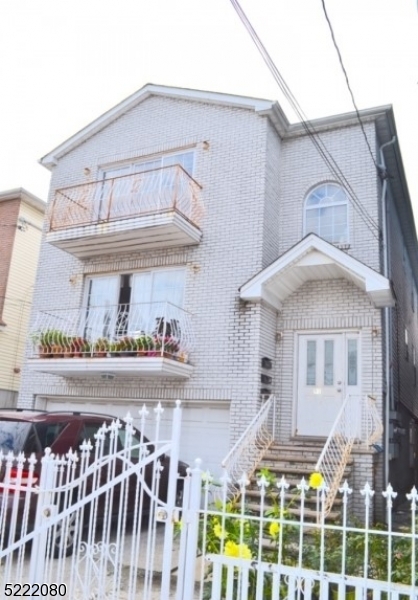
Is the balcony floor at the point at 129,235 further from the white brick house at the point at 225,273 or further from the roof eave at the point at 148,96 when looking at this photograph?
the roof eave at the point at 148,96

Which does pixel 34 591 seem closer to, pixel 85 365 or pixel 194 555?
pixel 194 555

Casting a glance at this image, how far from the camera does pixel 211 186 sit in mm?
11008

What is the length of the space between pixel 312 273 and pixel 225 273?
68.1 inches

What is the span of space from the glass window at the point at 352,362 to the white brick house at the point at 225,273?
3 cm

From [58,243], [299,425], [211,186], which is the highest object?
[211,186]

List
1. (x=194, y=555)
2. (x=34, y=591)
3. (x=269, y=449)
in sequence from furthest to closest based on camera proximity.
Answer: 1. (x=269, y=449)
2. (x=34, y=591)
3. (x=194, y=555)

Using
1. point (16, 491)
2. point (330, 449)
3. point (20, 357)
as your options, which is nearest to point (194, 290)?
point (330, 449)

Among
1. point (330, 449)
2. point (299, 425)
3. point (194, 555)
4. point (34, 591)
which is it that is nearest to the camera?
point (194, 555)

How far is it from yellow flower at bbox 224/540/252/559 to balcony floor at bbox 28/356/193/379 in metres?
5.76

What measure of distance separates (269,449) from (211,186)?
5609mm

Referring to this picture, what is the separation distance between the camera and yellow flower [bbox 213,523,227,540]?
11.3 feet

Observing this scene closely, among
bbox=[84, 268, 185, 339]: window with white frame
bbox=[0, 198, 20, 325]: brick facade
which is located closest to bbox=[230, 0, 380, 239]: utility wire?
bbox=[84, 268, 185, 339]: window with white frame

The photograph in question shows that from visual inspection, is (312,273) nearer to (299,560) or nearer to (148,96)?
(148,96)

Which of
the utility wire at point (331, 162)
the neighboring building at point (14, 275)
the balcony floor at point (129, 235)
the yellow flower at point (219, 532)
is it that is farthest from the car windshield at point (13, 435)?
the neighboring building at point (14, 275)
